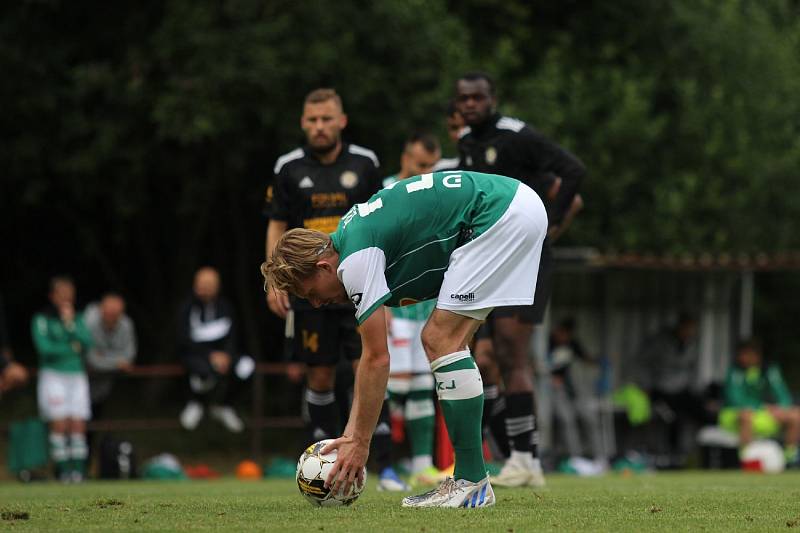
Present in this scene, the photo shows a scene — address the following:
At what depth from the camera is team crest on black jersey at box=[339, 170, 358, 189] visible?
8.88 m

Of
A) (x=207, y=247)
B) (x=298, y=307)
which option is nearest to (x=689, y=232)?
(x=207, y=247)

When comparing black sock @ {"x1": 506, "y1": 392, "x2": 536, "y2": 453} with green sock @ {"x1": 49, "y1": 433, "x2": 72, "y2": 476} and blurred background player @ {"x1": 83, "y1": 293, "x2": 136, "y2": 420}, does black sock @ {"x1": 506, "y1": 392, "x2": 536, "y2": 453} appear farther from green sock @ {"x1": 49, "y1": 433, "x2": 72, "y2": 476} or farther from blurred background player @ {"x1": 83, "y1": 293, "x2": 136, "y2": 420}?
blurred background player @ {"x1": 83, "y1": 293, "x2": 136, "y2": 420}

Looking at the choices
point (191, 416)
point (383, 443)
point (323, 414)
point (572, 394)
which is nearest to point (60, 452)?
point (191, 416)

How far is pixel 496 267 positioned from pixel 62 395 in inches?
370

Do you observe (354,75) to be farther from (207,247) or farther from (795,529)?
(795,529)

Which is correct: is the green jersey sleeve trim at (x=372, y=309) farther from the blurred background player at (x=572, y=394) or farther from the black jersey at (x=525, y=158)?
the blurred background player at (x=572, y=394)

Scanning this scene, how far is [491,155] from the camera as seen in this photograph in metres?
9.09

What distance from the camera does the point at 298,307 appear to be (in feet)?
28.9

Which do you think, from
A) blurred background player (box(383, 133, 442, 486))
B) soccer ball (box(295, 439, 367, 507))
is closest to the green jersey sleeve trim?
soccer ball (box(295, 439, 367, 507))

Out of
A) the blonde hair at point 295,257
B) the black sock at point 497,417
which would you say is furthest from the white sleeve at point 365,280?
the black sock at point 497,417

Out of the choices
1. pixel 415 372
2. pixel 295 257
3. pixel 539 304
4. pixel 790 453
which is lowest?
pixel 790 453

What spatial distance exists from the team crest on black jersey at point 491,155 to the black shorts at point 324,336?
4.65ft

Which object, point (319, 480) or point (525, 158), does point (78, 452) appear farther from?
point (319, 480)

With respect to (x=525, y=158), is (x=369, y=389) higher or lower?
lower
